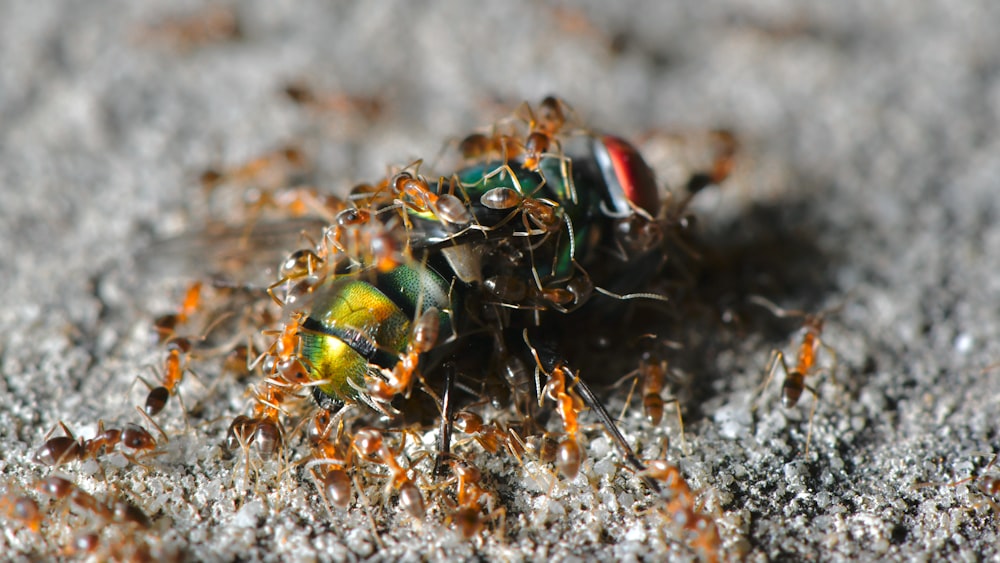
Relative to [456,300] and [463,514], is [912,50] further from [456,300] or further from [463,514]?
[463,514]

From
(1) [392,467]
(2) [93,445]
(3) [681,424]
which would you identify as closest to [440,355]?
(1) [392,467]

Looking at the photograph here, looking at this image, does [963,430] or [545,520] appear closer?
[545,520]

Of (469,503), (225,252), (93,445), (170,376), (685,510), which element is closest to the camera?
(685,510)

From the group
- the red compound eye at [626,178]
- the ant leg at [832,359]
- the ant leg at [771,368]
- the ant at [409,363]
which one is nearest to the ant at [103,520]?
the ant at [409,363]

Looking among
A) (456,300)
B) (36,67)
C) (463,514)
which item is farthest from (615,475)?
(36,67)

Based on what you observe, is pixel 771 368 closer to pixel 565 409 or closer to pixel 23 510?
pixel 565 409

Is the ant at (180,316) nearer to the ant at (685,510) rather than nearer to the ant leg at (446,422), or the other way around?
the ant leg at (446,422)

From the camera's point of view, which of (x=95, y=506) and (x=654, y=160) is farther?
(x=654, y=160)
